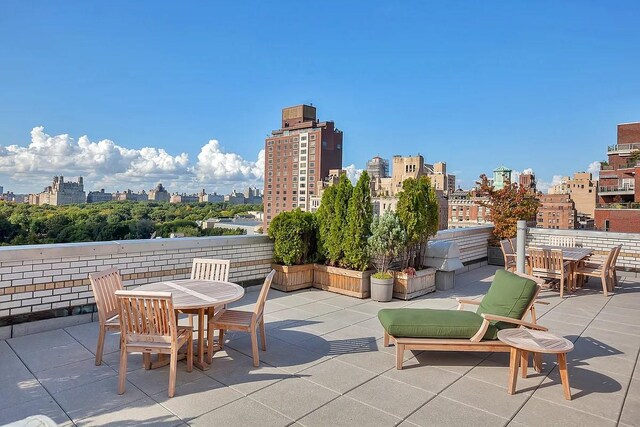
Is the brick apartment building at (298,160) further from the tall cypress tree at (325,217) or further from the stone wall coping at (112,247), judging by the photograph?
the stone wall coping at (112,247)

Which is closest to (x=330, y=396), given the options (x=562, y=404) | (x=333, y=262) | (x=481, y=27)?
(x=562, y=404)

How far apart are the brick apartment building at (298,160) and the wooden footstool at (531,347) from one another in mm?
76485

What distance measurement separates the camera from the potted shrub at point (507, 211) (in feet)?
35.1

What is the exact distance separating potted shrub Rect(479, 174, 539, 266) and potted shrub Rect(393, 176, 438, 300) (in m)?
4.41

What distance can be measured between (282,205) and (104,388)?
81.1 m

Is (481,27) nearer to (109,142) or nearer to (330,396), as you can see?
(330,396)

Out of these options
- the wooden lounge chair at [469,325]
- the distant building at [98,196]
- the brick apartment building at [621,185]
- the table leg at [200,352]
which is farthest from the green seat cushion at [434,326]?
the brick apartment building at [621,185]

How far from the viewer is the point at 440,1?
11.8m

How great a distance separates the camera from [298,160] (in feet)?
286

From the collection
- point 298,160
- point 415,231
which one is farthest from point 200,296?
point 298,160

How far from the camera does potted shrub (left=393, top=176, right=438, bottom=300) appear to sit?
6.65 metres

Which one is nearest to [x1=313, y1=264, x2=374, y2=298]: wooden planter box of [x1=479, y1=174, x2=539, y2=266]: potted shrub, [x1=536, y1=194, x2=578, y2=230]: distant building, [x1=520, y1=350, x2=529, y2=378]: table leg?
[x1=520, y1=350, x2=529, y2=378]: table leg

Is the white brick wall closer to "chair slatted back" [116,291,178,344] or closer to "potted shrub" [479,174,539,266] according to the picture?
"chair slatted back" [116,291,178,344]

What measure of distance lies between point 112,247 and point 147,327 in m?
2.78
